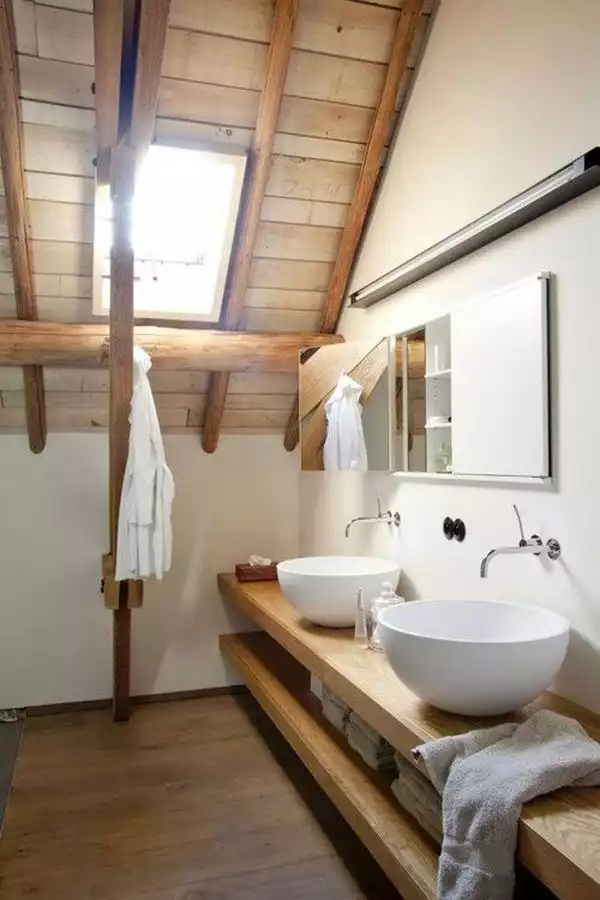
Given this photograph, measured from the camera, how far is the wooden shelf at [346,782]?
1.86 meters

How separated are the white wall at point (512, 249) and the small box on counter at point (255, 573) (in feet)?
2.96

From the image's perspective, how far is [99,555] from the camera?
408 centimetres

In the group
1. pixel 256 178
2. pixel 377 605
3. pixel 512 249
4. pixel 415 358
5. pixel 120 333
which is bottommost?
pixel 377 605

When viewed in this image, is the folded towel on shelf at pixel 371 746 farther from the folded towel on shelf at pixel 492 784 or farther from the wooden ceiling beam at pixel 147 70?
the wooden ceiling beam at pixel 147 70

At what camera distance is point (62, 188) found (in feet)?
10.1

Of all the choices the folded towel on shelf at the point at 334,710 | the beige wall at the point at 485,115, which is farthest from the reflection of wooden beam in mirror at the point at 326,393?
the folded towel on shelf at the point at 334,710

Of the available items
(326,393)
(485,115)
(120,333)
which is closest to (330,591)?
(326,393)

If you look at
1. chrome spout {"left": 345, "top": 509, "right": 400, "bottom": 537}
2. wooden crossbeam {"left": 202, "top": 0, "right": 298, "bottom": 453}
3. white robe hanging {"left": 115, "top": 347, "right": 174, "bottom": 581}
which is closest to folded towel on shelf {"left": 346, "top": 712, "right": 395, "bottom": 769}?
chrome spout {"left": 345, "top": 509, "right": 400, "bottom": 537}

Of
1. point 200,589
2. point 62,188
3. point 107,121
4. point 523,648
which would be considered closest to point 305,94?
point 107,121

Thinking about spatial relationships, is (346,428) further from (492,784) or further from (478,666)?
(492,784)

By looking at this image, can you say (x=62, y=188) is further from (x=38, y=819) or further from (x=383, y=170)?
(x=38, y=819)

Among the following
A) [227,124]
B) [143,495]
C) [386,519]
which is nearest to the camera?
[227,124]

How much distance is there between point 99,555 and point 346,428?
1.68 meters

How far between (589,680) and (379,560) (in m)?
1.31
